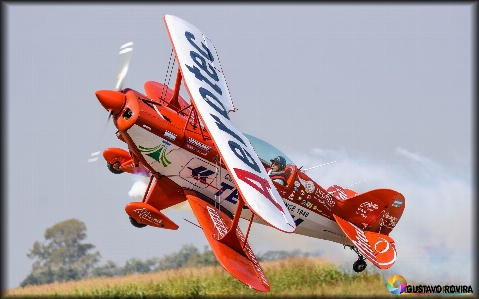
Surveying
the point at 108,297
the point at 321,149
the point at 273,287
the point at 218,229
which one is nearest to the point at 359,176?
the point at 321,149

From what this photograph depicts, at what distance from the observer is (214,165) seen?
1566cm

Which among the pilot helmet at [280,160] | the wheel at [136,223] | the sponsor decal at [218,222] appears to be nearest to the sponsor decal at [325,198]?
the pilot helmet at [280,160]

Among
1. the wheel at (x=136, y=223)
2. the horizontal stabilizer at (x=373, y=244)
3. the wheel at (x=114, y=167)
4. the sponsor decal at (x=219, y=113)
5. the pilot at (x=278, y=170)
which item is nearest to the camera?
the sponsor decal at (x=219, y=113)

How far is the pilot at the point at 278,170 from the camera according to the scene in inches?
628

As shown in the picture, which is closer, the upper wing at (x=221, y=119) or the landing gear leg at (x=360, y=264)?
the upper wing at (x=221, y=119)

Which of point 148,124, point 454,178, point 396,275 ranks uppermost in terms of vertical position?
point 148,124

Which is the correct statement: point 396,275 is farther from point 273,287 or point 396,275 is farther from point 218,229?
point 218,229

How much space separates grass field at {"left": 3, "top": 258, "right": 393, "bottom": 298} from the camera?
1655 cm

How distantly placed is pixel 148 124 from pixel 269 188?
2.53m

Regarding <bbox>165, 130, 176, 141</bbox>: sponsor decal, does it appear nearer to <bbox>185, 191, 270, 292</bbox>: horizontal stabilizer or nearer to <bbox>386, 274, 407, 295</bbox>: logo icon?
<bbox>185, 191, 270, 292</bbox>: horizontal stabilizer

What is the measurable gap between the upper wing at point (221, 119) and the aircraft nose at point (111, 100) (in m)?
1.20

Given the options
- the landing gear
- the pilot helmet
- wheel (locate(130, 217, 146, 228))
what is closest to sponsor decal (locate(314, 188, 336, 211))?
the pilot helmet

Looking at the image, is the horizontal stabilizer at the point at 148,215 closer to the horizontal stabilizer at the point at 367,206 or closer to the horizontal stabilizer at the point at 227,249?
the horizontal stabilizer at the point at 227,249

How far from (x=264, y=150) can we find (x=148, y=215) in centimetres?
242
